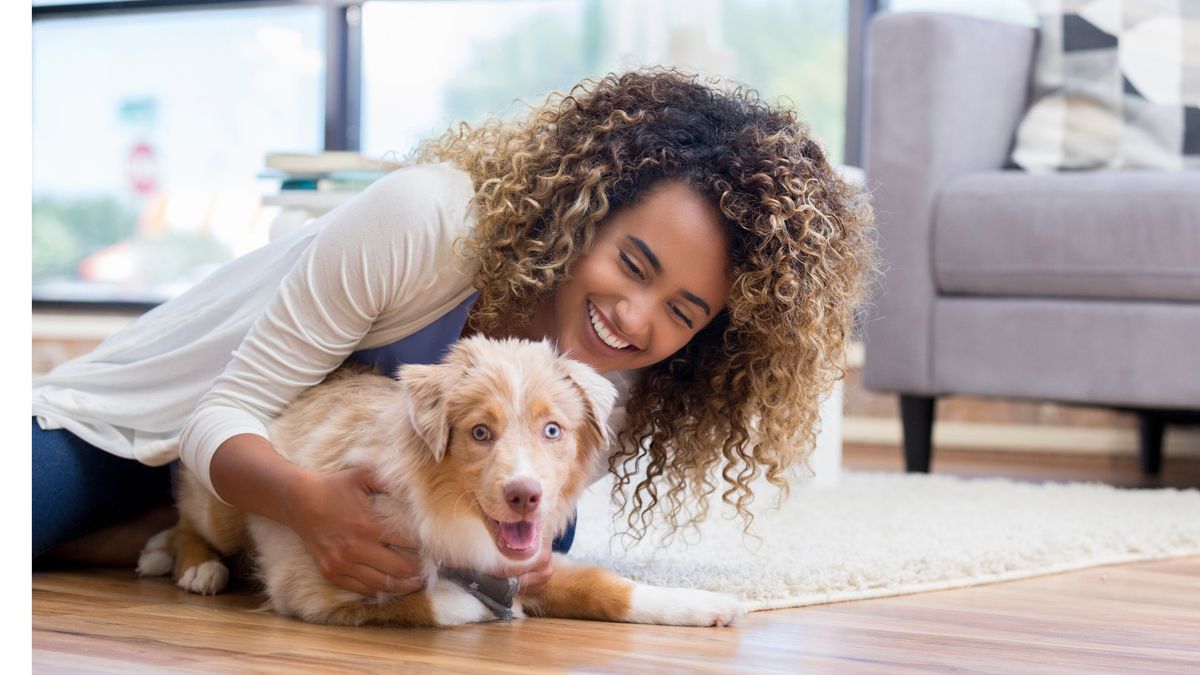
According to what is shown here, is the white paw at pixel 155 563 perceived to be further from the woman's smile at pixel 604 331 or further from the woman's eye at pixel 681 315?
the woman's eye at pixel 681 315

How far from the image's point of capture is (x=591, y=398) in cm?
146

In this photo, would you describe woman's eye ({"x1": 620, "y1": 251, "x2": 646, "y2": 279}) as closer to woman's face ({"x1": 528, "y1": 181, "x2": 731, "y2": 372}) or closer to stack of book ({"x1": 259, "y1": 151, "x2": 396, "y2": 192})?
woman's face ({"x1": 528, "y1": 181, "x2": 731, "y2": 372})

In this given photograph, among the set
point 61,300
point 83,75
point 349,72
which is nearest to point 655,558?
point 349,72

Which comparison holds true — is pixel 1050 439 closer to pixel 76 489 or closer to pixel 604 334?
pixel 604 334

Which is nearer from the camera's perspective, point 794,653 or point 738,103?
point 794,653

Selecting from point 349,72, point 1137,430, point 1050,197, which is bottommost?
point 1137,430

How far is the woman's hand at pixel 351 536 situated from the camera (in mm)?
1466

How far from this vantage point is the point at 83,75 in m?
5.33

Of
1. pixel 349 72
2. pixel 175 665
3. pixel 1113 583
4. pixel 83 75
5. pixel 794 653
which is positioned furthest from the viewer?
pixel 83 75

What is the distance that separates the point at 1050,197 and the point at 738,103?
143 cm

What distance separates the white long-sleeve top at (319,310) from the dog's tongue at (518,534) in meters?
0.43

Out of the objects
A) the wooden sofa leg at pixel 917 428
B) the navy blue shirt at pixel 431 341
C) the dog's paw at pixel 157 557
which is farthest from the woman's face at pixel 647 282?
the wooden sofa leg at pixel 917 428

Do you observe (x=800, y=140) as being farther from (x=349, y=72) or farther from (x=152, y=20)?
(x=152, y=20)

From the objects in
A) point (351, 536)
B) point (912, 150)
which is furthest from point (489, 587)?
point (912, 150)
